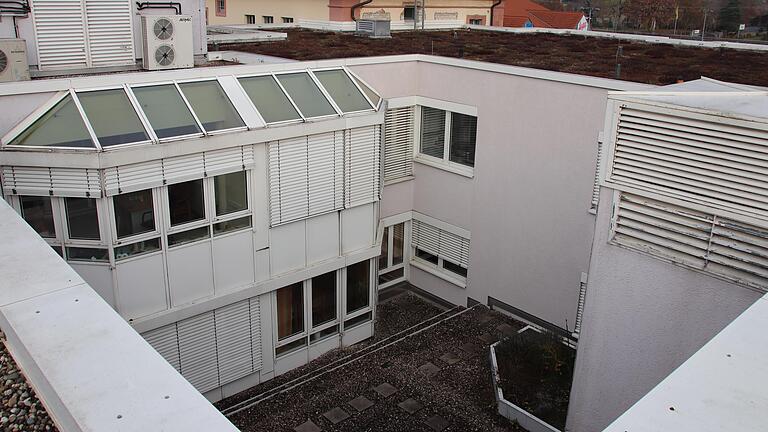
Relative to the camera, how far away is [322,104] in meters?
12.1

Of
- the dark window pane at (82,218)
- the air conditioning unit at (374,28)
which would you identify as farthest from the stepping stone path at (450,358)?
the air conditioning unit at (374,28)

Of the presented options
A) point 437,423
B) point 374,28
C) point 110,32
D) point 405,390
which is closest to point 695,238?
point 437,423

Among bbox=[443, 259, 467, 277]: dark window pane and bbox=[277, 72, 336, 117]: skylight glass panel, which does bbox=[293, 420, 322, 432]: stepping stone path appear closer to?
bbox=[277, 72, 336, 117]: skylight glass panel

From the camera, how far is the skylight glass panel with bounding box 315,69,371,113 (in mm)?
12375

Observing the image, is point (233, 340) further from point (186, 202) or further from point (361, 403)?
point (186, 202)

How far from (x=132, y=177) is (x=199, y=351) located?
10.5 ft

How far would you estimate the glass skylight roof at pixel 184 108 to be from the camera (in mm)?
9477

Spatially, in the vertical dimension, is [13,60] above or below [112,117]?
above

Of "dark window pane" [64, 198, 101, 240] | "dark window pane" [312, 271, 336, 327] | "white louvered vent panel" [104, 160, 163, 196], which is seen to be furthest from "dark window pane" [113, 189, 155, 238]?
"dark window pane" [312, 271, 336, 327]

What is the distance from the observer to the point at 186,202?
1038cm

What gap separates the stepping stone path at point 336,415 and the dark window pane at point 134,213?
401cm

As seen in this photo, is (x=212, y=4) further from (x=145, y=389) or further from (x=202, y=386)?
(x=145, y=389)

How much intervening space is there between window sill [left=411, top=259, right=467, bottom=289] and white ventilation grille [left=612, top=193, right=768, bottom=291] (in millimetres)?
7349

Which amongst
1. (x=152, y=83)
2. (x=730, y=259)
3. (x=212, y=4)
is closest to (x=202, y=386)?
(x=152, y=83)
